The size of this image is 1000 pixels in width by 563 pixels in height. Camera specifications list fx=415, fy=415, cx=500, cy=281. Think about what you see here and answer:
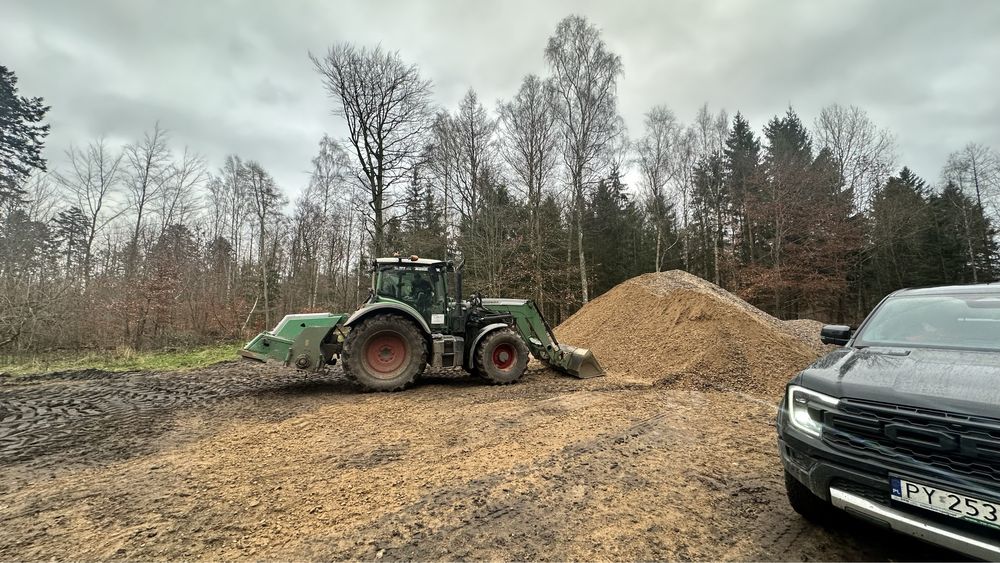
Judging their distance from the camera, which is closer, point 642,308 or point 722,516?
point 722,516

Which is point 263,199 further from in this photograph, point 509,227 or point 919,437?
point 919,437

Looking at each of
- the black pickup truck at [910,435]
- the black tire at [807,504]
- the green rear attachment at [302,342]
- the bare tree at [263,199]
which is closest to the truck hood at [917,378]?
the black pickup truck at [910,435]

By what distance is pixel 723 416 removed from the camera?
5.18 m

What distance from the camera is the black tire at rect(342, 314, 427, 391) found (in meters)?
6.65

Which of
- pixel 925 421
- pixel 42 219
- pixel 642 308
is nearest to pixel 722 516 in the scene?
pixel 925 421

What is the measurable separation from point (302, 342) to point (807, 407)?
644 cm

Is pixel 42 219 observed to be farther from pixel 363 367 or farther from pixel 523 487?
pixel 523 487

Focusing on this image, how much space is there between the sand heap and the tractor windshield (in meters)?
3.83

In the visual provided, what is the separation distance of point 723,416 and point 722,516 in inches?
111

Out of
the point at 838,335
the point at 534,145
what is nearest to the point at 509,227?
the point at 534,145

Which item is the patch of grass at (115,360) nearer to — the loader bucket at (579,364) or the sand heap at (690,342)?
the loader bucket at (579,364)

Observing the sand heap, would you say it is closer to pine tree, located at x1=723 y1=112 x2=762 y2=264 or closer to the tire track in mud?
the tire track in mud

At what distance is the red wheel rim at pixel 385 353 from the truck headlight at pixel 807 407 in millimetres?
5603

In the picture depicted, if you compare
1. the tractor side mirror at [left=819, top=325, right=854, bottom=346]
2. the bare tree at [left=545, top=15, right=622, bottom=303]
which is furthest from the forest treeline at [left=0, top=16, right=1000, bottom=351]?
the tractor side mirror at [left=819, top=325, right=854, bottom=346]
